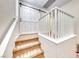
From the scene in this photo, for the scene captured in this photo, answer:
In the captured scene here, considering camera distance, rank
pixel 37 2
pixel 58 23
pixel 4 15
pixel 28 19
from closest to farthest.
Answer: pixel 4 15
pixel 58 23
pixel 28 19
pixel 37 2

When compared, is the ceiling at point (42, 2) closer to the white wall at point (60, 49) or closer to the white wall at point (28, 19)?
the white wall at point (28, 19)

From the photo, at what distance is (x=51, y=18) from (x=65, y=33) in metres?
0.62

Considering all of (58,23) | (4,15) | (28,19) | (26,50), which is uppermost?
(28,19)

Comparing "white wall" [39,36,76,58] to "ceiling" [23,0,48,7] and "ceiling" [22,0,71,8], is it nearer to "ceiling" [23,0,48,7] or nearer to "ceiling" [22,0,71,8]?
"ceiling" [22,0,71,8]

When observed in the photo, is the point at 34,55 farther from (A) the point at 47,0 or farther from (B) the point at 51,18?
(A) the point at 47,0

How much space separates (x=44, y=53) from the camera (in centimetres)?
224

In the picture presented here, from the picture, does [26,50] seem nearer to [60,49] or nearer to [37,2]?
[60,49]

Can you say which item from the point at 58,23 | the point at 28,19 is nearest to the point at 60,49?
the point at 58,23

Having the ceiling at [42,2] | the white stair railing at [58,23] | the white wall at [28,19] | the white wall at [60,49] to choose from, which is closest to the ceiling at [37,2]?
the ceiling at [42,2]

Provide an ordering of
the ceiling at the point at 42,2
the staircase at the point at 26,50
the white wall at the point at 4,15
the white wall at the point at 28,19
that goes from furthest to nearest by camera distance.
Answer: the ceiling at the point at 42,2 → the white wall at the point at 28,19 → the staircase at the point at 26,50 → the white wall at the point at 4,15

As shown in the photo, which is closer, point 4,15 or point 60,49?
point 4,15

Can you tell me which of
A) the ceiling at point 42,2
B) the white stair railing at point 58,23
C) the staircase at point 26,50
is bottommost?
the staircase at point 26,50

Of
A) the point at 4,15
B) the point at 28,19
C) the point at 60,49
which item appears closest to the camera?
the point at 4,15

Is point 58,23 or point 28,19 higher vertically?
point 28,19
